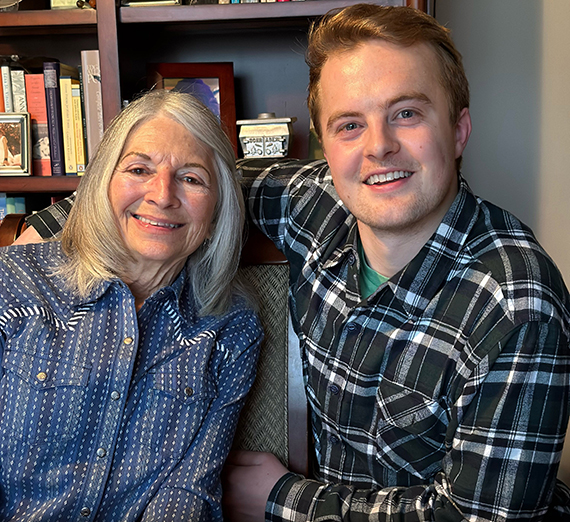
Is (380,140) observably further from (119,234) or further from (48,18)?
(48,18)

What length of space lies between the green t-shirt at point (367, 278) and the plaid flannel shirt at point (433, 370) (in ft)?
0.12

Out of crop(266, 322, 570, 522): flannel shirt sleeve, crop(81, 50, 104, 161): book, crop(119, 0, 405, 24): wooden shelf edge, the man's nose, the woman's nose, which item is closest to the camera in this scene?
crop(266, 322, 570, 522): flannel shirt sleeve

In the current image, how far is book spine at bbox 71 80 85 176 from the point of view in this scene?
→ 196cm

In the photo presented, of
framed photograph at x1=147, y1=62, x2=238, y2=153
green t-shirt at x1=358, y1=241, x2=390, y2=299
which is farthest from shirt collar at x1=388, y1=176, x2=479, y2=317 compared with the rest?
framed photograph at x1=147, y1=62, x2=238, y2=153

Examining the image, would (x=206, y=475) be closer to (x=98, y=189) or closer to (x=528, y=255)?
(x=98, y=189)

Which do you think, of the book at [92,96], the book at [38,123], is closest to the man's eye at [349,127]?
the book at [92,96]

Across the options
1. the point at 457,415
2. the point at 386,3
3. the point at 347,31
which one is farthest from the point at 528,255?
the point at 386,3

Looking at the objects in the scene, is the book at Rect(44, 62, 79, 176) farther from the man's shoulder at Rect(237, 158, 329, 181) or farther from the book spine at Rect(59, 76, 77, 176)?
the man's shoulder at Rect(237, 158, 329, 181)

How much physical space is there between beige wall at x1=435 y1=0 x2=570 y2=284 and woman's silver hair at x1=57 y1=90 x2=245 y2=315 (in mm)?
1029

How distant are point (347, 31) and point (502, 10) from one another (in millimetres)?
1138

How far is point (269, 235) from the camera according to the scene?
1.51 m

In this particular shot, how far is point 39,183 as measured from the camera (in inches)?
77.3

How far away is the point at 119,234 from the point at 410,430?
706mm

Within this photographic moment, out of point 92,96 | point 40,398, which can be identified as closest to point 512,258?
point 40,398
